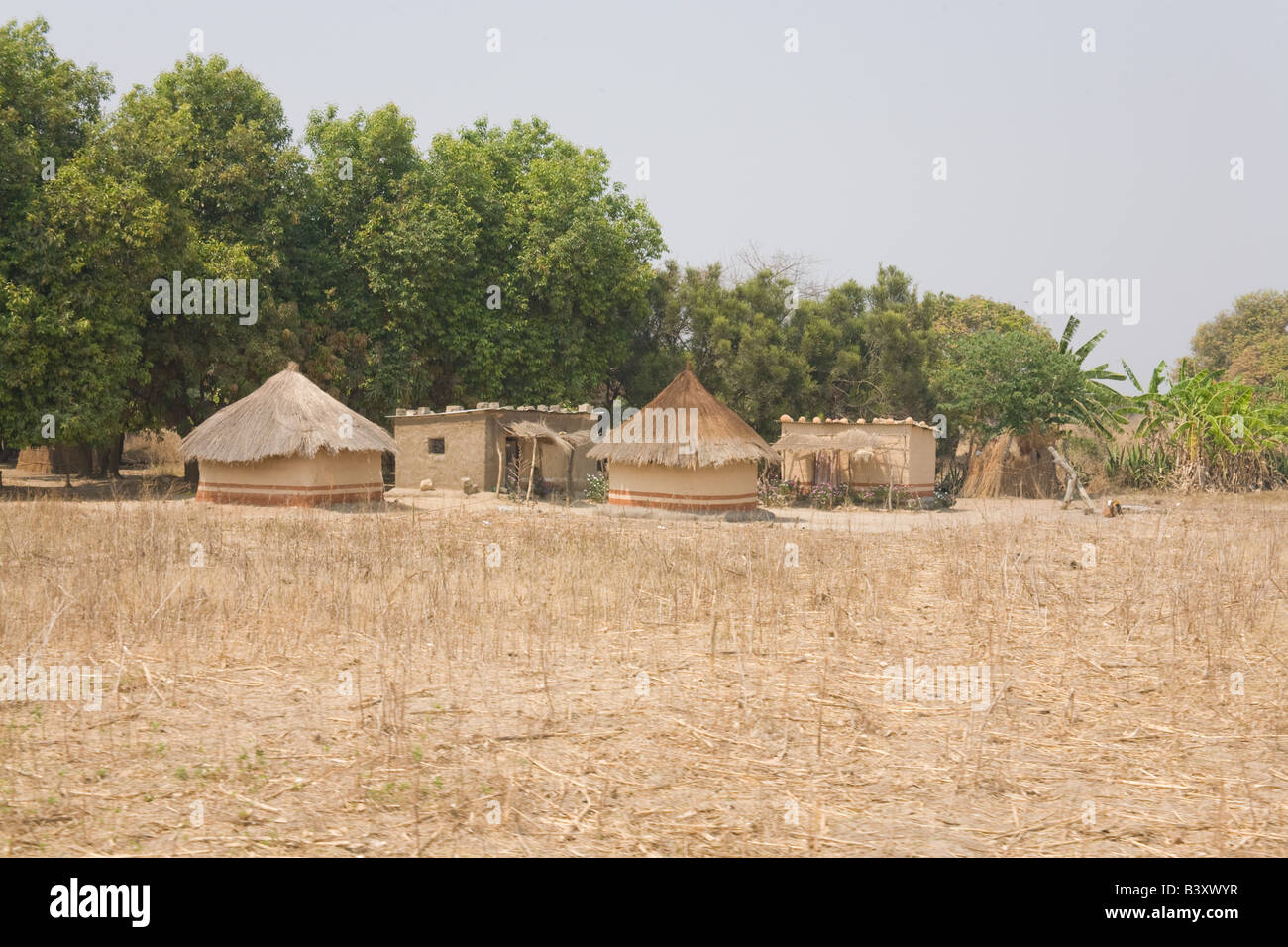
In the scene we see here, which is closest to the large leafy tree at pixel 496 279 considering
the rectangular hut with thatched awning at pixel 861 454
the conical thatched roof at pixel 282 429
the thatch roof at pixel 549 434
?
the thatch roof at pixel 549 434

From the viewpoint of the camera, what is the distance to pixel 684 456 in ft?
75.4

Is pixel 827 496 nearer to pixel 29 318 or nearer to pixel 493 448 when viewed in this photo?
pixel 493 448

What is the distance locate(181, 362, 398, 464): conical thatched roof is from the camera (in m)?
21.8

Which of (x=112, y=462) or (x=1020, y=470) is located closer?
(x=112, y=462)

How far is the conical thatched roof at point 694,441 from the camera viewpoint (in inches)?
905

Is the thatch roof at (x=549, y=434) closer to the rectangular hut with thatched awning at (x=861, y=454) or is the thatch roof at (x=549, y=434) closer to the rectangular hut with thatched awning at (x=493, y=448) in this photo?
the rectangular hut with thatched awning at (x=493, y=448)

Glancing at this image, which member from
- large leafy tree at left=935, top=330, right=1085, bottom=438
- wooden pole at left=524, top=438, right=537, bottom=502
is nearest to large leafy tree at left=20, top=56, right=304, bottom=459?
wooden pole at left=524, top=438, right=537, bottom=502

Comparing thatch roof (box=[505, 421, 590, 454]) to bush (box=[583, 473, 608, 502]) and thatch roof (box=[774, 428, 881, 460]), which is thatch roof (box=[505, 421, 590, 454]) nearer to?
bush (box=[583, 473, 608, 502])

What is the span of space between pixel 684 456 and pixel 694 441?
43 cm

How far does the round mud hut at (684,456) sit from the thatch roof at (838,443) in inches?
125

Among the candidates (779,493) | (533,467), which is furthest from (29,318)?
(779,493)

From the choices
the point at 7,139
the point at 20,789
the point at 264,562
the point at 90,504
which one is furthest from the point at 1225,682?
the point at 7,139

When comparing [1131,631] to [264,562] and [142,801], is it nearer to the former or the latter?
[142,801]

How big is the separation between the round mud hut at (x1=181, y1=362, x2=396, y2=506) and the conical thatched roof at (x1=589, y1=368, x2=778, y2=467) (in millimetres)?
5227
